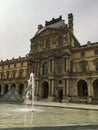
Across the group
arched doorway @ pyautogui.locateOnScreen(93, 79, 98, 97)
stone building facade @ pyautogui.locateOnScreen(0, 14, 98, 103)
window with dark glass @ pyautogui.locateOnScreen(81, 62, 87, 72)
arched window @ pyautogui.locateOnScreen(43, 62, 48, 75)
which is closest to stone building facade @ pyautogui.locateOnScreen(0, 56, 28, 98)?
stone building facade @ pyautogui.locateOnScreen(0, 14, 98, 103)

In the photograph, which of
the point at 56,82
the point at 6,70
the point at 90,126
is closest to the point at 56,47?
the point at 56,82

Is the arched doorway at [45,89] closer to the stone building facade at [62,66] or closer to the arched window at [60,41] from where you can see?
the stone building facade at [62,66]

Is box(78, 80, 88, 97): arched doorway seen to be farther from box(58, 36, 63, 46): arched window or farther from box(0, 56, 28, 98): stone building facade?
box(0, 56, 28, 98): stone building facade

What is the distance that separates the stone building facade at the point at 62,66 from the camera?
3839 cm

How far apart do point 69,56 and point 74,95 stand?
10.5 metres

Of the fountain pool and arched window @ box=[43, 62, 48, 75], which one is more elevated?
arched window @ box=[43, 62, 48, 75]

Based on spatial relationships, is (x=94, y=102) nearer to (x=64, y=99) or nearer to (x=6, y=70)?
(x=64, y=99)

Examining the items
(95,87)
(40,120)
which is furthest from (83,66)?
(40,120)

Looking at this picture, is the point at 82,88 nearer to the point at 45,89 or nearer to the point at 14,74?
the point at 45,89

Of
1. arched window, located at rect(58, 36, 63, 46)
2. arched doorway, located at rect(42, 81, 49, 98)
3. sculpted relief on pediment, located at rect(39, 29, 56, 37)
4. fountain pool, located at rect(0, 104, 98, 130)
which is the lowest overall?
fountain pool, located at rect(0, 104, 98, 130)

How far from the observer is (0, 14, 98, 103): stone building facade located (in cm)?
3839

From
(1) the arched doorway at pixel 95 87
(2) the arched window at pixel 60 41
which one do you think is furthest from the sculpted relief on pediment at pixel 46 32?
(1) the arched doorway at pixel 95 87

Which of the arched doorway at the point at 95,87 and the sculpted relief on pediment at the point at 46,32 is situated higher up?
the sculpted relief on pediment at the point at 46,32

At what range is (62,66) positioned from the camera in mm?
42375
